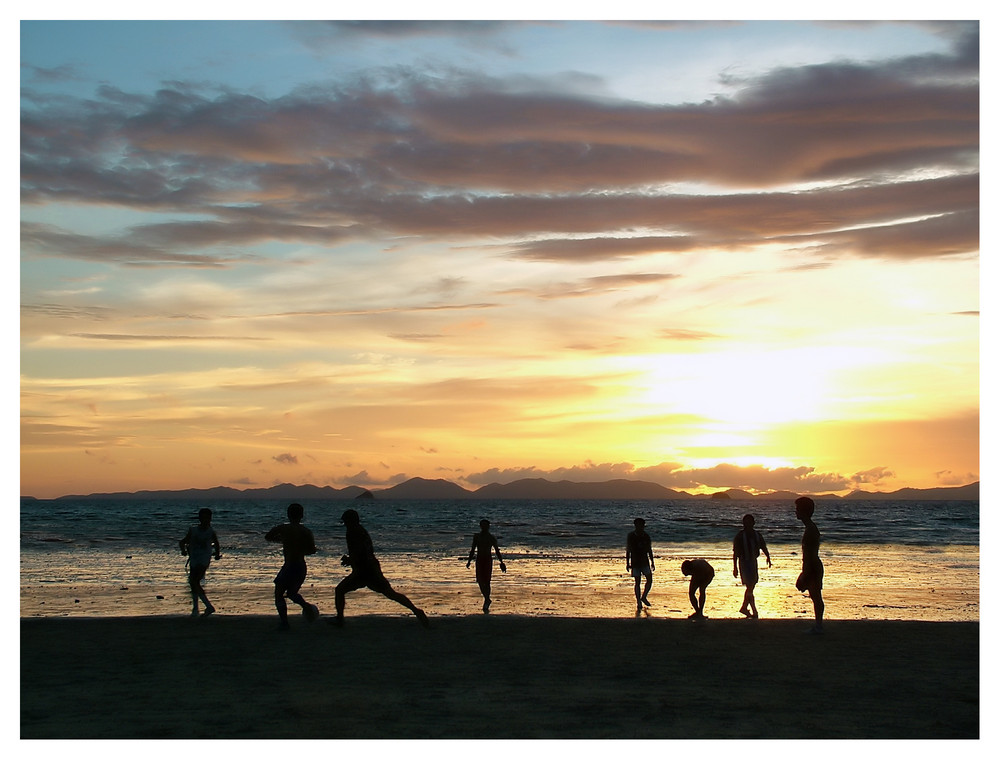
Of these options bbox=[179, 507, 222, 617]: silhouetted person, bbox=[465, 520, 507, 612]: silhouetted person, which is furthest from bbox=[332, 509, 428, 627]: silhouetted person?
bbox=[465, 520, 507, 612]: silhouetted person

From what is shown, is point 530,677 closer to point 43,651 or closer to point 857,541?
point 43,651

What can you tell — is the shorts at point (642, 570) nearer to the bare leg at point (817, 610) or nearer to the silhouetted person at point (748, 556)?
the silhouetted person at point (748, 556)

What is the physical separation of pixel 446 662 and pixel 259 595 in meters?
10.7

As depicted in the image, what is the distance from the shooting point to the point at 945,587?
928 inches

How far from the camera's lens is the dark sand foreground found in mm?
7605

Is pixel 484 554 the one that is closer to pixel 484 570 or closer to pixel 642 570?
pixel 484 570

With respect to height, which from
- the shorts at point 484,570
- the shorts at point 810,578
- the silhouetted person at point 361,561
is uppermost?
the silhouetted person at point 361,561

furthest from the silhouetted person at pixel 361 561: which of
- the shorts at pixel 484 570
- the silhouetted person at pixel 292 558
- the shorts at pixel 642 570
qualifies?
the shorts at pixel 642 570

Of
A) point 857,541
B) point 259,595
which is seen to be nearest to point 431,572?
point 259,595

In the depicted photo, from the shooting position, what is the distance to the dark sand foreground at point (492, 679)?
761 cm
